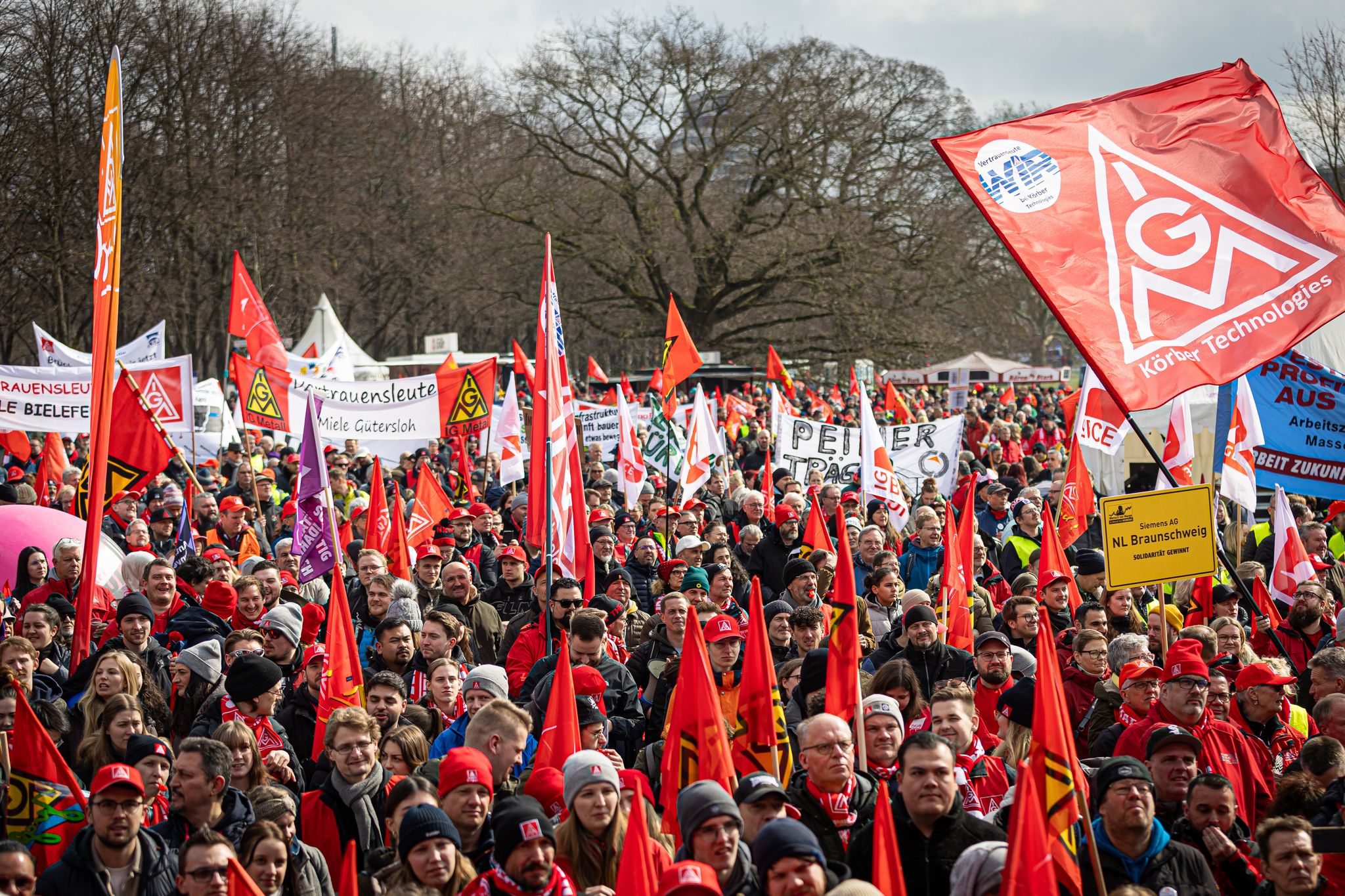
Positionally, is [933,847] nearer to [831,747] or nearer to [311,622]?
[831,747]

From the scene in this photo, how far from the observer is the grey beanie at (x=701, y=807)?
15.4ft

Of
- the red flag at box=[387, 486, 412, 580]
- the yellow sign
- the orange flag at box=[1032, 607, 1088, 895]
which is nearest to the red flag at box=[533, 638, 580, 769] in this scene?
the orange flag at box=[1032, 607, 1088, 895]

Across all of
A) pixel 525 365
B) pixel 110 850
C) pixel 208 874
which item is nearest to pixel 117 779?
pixel 110 850

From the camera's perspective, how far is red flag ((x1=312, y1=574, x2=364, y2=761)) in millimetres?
6871

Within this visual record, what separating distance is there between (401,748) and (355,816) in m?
0.46

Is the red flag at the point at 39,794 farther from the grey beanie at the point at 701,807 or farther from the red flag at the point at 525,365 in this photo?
the red flag at the point at 525,365

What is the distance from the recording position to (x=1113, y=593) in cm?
895

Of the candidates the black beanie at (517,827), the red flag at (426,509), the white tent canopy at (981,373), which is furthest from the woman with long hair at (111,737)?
the white tent canopy at (981,373)

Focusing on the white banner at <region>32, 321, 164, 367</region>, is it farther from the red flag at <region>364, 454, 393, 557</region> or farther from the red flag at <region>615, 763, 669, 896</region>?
the red flag at <region>615, 763, 669, 896</region>

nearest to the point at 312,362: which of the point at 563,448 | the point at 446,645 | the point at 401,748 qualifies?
the point at 563,448

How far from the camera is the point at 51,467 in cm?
1625

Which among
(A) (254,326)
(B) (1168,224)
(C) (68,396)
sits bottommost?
(C) (68,396)

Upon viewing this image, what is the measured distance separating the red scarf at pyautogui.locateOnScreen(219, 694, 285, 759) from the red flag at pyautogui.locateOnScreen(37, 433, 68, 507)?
34.2ft

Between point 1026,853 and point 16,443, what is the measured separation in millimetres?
17305
